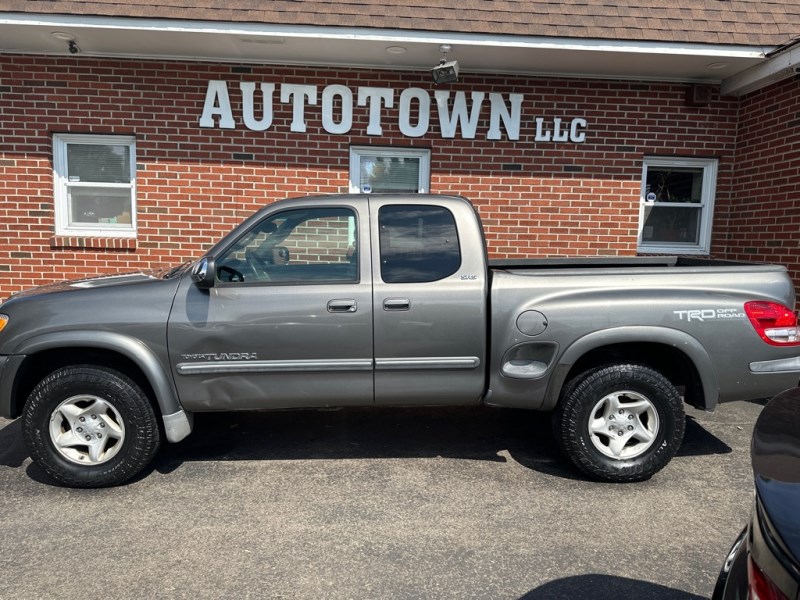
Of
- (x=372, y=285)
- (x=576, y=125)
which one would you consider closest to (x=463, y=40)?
(x=576, y=125)

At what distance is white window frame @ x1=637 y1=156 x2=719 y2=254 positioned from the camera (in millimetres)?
7129

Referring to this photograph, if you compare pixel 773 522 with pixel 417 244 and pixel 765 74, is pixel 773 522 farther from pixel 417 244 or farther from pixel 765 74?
pixel 765 74

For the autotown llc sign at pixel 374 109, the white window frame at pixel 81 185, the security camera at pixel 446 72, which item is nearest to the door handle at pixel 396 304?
the security camera at pixel 446 72

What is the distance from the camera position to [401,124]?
6.71 metres

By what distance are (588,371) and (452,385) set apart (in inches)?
34.5

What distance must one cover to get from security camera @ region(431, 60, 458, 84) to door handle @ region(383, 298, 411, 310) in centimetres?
353

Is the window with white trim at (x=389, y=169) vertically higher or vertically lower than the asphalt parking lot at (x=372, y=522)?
higher

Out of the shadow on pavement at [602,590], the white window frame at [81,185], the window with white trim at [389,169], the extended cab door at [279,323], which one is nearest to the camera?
the shadow on pavement at [602,590]

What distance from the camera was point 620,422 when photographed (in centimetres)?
367

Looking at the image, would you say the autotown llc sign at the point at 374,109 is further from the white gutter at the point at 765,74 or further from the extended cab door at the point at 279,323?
the extended cab door at the point at 279,323

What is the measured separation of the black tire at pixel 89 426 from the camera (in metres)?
3.50

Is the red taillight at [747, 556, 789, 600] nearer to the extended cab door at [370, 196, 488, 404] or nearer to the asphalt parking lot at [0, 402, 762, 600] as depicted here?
the asphalt parking lot at [0, 402, 762, 600]

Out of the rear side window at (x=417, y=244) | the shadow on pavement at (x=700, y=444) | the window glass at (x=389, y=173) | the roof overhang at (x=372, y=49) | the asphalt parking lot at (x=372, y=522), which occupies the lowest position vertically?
the asphalt parking lot at (x=372, y=522)

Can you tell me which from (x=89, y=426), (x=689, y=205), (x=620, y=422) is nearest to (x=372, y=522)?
(x=620, y=422)
